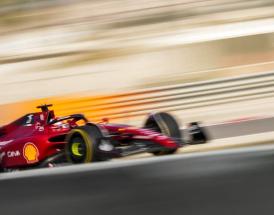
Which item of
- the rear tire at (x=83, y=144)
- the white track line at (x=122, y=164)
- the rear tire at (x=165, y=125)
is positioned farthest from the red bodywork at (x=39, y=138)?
the white track line at (x=122, y=164)

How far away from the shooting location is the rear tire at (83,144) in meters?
7.75

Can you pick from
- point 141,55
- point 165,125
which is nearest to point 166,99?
point 165,125

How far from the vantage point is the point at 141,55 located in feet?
68.5

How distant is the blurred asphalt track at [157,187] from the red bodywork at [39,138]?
4789 mm

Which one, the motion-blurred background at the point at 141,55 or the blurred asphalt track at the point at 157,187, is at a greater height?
the motion-blurred background at the point at 141,55

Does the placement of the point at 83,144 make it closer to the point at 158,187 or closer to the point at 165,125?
the point at 165,125

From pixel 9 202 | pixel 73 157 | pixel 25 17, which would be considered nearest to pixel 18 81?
pixel 25 17

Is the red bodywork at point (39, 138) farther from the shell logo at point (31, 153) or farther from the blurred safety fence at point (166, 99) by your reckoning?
the blurred safety fence at point (166, 99)

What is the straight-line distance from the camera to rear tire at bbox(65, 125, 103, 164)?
305 inches

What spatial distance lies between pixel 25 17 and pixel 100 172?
20891 mm

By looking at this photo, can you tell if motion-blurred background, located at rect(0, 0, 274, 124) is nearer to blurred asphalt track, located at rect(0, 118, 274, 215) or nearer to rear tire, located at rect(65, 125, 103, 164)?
rear tire, located at rect(65, 125, 103, 164)

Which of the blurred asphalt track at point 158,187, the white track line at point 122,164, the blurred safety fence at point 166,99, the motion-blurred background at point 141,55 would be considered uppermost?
the motion-blurred background at point 141,55

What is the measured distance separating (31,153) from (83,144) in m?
0.95

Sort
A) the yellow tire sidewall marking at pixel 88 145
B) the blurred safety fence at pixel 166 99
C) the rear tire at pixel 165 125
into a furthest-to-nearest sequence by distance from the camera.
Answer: the blurred safety fence at pixel 166 99 → the rear tire at pixel 165 125 → the yellow tire sidewall marking at pixel 88 145
